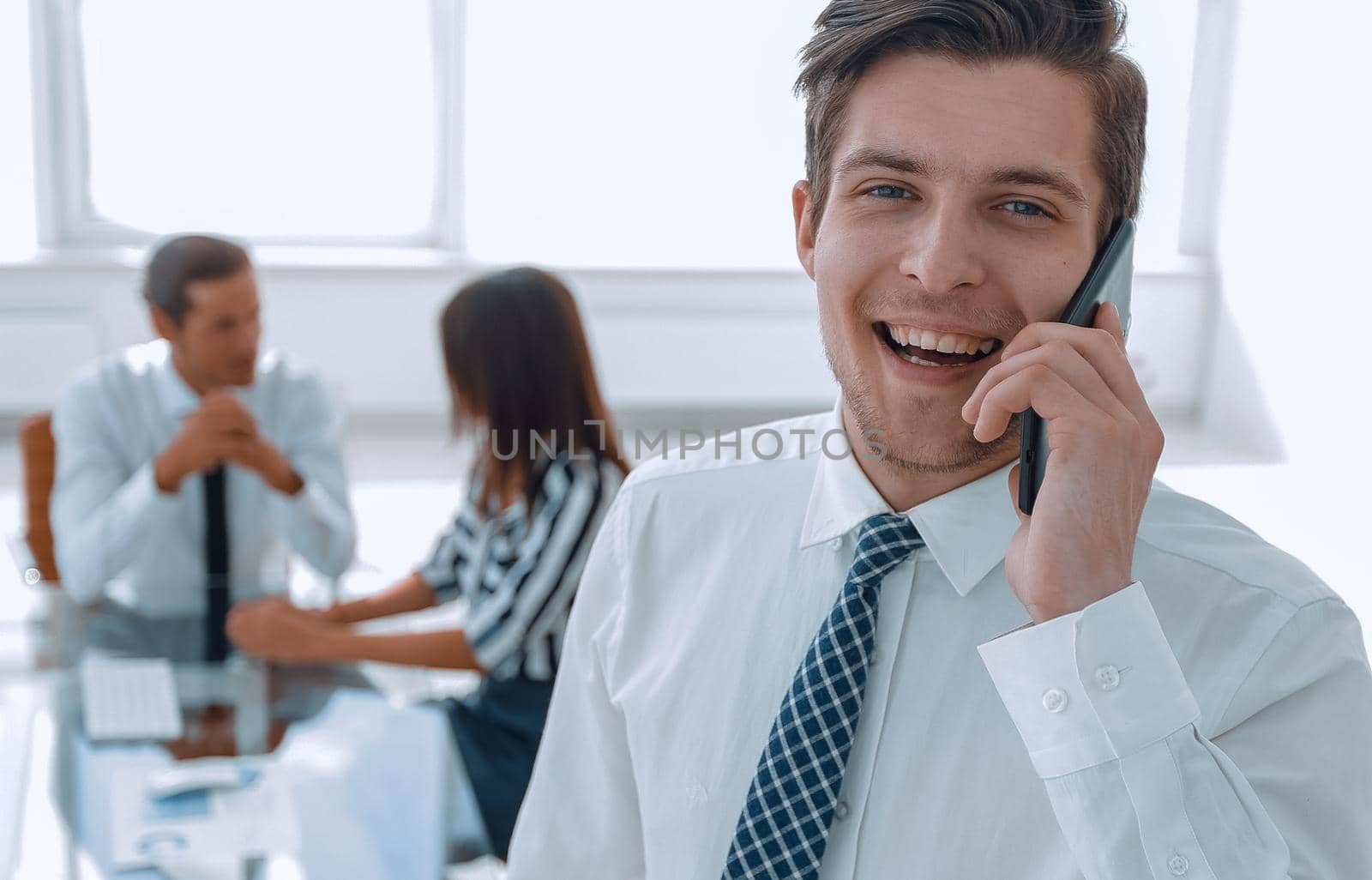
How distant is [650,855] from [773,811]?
15cm

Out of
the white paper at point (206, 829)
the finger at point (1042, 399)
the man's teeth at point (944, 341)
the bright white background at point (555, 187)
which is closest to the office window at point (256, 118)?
the bright white background at point (555, 187)

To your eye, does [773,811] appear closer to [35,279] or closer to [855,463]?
[855,463]

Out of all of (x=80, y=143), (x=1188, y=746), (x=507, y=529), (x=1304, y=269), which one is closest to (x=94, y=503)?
(x=507, y=529)

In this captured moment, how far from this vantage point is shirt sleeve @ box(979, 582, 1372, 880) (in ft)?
2.48

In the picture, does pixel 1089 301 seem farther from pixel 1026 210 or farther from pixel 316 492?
pixel 316 492

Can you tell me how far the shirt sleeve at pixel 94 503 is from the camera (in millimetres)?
2348

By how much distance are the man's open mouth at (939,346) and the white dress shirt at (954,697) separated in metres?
0.11

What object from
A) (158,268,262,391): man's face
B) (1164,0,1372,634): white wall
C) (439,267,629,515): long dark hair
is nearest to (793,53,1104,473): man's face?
(439,267,629,515): long dark hair

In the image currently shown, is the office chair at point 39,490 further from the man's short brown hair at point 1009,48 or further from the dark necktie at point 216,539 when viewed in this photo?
the man's short brown hair at point 1009,48

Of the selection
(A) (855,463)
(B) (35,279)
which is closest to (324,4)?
(B) (35,279)

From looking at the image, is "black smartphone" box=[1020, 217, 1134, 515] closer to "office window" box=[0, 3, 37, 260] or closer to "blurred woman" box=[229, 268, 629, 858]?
"blurred woman" box=[229, 268, 629, 858]

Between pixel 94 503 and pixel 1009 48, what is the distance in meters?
2.12

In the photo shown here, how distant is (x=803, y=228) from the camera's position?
108cm

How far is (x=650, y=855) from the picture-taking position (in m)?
1.04
